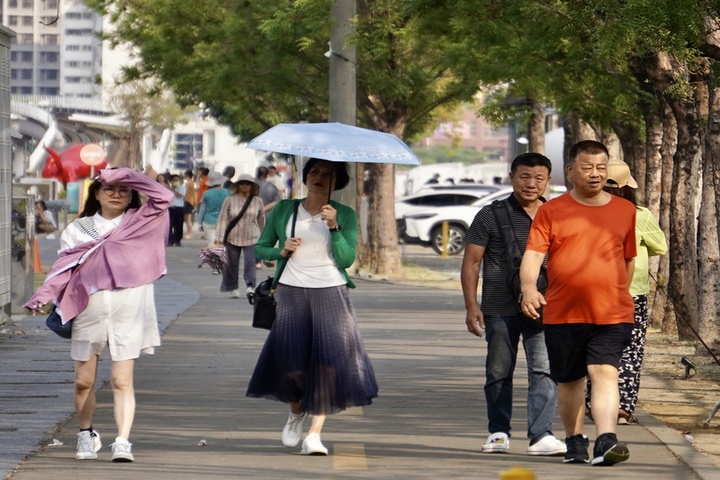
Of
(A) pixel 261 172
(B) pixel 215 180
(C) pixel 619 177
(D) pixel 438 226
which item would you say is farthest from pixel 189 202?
(C) pixel 619 177

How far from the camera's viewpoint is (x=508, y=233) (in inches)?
330

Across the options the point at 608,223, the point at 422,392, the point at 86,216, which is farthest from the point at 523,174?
the point at 422,392

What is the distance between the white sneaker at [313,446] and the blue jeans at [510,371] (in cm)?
89

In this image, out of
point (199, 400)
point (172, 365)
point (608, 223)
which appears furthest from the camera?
point (172, 365)

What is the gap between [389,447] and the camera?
8625 millimetres

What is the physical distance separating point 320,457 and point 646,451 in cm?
175

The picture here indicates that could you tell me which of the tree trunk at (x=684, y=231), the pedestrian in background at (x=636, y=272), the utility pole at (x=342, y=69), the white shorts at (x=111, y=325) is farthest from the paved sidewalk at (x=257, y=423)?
the utility pole at (x=342, y=69)

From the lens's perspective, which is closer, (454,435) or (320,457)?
(320,457)

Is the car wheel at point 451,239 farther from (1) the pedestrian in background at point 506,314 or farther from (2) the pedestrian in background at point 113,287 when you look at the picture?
(2) the pedestrian in background at point 113,287

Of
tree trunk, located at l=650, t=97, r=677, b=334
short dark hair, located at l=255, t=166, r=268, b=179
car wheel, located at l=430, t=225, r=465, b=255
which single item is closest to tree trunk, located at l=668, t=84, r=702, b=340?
tree trunk, located at l=650, t=97, r=677, b=334

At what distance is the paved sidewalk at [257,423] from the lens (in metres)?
7.85

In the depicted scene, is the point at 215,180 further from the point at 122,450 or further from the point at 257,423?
the point at 122,450

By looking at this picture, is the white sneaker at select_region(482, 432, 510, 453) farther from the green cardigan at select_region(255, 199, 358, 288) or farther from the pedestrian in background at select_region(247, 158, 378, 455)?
the green cardigan at select_region(255, 199, 358, 288)

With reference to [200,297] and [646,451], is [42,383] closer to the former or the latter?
[646,451]
